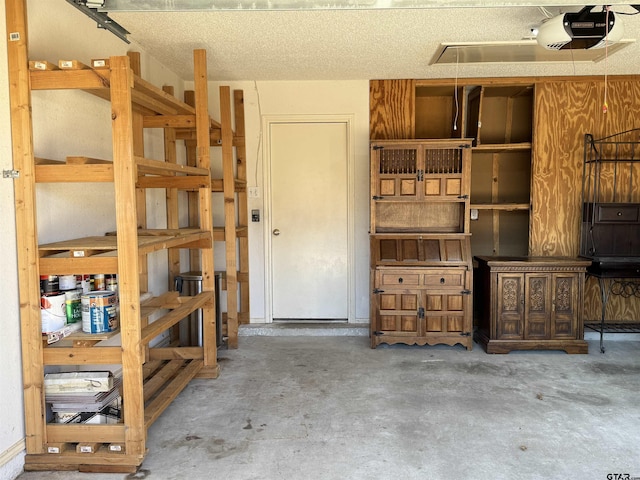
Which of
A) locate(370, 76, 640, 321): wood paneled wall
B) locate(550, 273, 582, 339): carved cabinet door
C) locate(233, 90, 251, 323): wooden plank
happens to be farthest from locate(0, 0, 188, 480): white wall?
locate(550, 273, 582, 339): carved cabinet door

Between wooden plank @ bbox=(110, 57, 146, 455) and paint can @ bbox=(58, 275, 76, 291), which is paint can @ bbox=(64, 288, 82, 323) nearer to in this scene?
paint can @ bbox=(58, 275, 76, 291)

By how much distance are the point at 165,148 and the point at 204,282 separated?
1.33 metres

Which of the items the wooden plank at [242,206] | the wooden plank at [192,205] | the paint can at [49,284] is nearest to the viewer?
the paint can at [49,284]

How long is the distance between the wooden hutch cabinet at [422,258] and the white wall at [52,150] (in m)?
2.26

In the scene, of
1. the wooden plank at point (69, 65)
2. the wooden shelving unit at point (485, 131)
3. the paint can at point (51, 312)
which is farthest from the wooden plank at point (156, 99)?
the wooden shelving unit at point (485, 131)

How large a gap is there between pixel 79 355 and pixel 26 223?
0.69 m

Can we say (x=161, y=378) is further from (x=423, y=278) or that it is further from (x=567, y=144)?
(x=567, y=144)

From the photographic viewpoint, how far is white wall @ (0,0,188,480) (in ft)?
7.16

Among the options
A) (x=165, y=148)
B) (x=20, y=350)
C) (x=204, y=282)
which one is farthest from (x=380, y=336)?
(x=20, y=350)

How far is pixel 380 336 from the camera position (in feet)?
13.7

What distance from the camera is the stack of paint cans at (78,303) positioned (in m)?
2.26

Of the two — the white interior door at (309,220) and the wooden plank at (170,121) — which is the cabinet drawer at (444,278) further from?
the wooden plank at (170,121)

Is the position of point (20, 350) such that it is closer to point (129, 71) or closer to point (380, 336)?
point (129, 71)

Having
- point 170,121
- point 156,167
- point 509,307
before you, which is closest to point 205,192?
point 170,121
